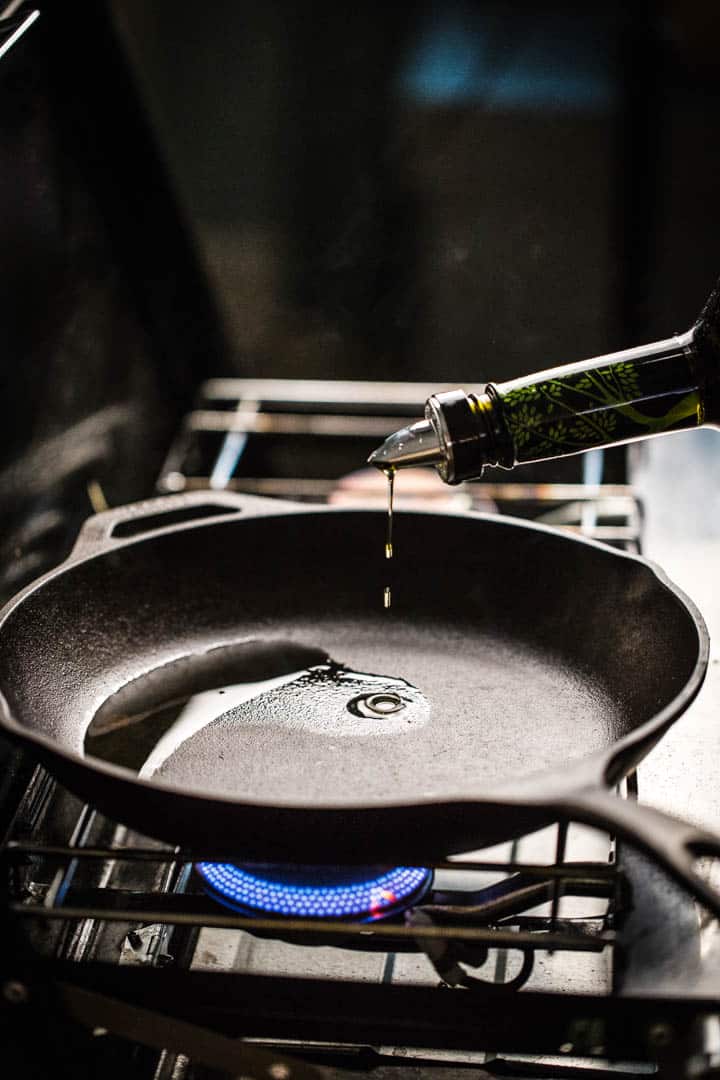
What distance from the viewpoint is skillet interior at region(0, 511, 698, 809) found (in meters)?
0.77

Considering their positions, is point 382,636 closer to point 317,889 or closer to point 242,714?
point 242,714

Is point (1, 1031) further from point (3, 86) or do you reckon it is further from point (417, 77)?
point (417, 77)

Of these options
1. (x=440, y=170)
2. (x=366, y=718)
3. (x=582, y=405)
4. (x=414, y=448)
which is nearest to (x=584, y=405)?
(x=582, y=405)

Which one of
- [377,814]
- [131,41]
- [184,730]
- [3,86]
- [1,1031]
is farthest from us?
[131,41]

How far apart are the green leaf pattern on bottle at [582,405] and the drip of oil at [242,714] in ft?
0.76

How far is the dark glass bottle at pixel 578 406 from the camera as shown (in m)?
0.69

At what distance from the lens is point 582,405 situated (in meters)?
0.70

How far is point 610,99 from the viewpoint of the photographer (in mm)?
1269

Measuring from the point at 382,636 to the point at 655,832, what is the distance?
450mm

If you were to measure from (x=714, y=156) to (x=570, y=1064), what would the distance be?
101 centimetres

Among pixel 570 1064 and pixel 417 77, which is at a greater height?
pixel 417 77

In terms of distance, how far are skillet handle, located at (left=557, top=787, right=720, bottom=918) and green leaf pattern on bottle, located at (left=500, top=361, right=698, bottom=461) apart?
9.4 inches

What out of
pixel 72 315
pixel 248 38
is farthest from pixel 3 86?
pixel 248 38

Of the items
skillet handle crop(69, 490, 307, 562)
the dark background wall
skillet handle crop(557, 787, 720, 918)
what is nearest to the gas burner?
skillet handle crop(557, 787, 720, 918)
